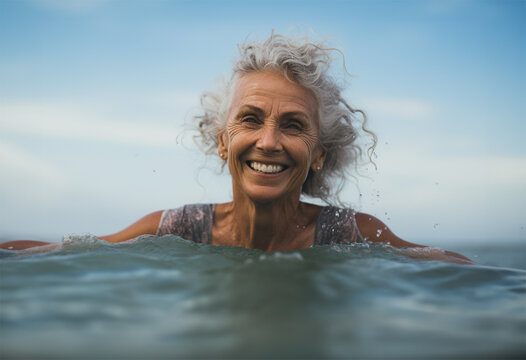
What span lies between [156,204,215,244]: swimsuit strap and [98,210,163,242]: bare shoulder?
6cm

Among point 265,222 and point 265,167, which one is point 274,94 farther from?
point 265,222

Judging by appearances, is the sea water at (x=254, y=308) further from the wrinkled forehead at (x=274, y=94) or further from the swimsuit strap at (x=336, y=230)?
the wrinkled forehead at (x=274, y=94)

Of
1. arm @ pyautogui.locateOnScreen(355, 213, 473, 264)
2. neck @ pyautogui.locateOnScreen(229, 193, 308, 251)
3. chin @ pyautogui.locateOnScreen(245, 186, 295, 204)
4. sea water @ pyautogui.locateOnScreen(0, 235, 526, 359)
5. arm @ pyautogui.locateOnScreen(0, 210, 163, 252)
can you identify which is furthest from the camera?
arm @ pyautogui.locateOnScreen(0, 210, 163, 252)

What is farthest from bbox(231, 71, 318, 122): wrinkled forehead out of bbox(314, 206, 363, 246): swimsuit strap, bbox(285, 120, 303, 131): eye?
bbox(314, 206, 363, 246): swimsuit strap

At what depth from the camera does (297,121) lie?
378cm

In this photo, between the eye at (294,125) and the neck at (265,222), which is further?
the neck at (265,222)

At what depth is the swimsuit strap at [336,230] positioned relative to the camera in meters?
4.10

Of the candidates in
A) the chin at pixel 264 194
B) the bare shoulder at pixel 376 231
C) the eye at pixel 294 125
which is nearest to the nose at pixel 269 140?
the eye at pixel 294 125

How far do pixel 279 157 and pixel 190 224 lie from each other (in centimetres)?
121

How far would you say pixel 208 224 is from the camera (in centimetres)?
432

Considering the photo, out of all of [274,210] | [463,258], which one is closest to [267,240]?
[274,210]

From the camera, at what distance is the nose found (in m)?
3.61

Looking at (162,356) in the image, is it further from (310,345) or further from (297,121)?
(297,121)

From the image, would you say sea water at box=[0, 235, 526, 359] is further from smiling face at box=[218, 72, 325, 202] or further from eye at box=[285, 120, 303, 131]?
eye at box=[285, 120, 303, 131]
